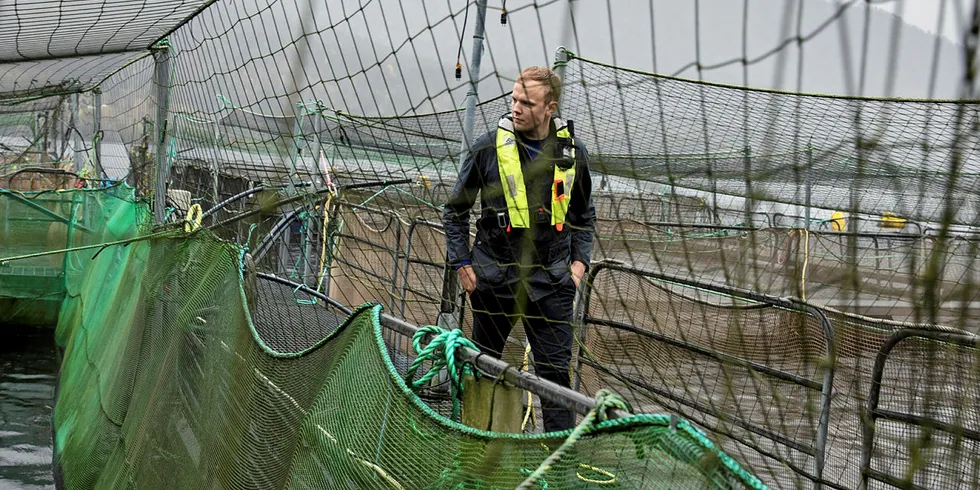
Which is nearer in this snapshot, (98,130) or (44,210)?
(44,210)

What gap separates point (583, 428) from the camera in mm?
1691

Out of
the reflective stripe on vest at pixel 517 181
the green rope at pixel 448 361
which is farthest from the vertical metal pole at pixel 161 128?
the green rope at pixel 448 361

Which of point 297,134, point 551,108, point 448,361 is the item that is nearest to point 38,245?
point 297,134

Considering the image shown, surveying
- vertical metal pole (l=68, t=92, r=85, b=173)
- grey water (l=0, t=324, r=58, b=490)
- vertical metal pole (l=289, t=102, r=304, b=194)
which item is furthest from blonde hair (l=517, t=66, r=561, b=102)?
vertical metal pole (l=68, t=92, r=85, b=173)

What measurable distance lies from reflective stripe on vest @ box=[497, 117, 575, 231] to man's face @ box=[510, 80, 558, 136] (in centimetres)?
6

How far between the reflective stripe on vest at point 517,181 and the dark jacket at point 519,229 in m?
0.03

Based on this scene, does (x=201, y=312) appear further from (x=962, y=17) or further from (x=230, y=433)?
(x=962, y=17)

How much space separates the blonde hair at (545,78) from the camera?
10.7 ft

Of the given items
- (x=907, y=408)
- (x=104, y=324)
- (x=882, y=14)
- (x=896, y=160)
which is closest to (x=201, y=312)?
(x=104, y=324)

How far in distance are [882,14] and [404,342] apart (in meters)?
5.98

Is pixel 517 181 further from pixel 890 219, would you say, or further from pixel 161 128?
pixel 161 128

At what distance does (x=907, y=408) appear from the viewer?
3.58 meters

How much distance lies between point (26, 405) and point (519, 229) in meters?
6.50

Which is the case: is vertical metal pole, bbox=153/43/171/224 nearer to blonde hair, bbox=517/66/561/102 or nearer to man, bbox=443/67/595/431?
man, bbox=443/67/595/431
